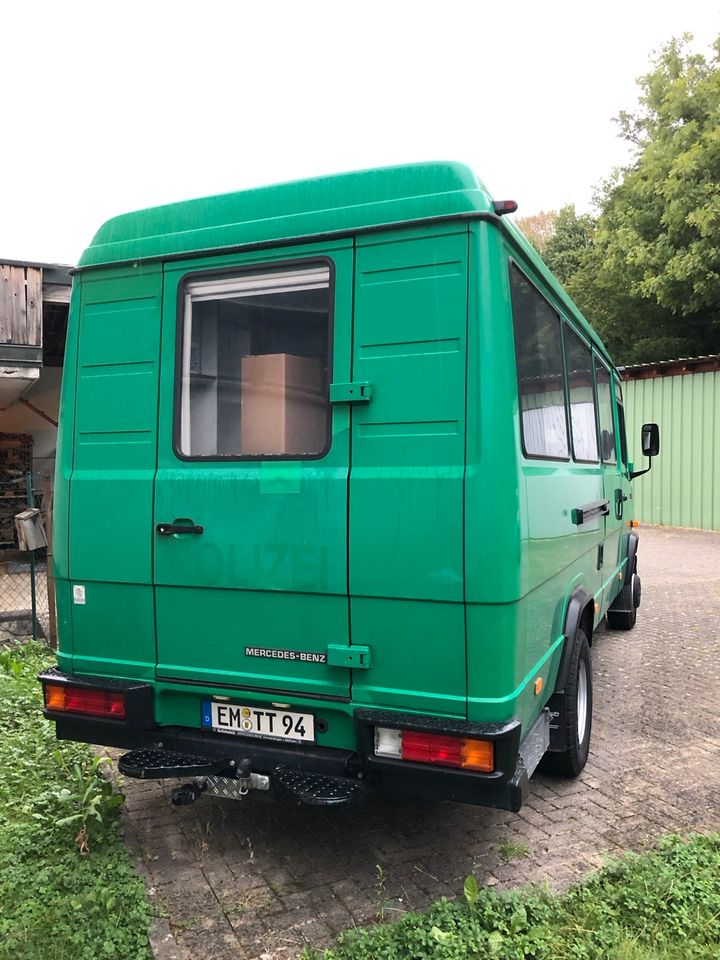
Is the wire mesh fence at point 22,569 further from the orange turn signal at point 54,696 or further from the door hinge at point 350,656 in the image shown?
the door hinge at point 350,656

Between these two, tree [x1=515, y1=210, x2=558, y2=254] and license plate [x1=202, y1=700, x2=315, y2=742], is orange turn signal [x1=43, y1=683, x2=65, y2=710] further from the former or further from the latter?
tree [x1=515, y1=210, x2=558, y2=254]

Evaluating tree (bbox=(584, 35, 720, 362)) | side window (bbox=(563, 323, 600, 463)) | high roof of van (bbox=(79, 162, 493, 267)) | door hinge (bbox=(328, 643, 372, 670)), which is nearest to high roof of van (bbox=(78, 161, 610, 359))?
high roof of van (bbox=(79, 162, 493, 267))

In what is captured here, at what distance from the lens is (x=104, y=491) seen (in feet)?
10.5

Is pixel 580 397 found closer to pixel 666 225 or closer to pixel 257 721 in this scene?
Result: pixel 257 721

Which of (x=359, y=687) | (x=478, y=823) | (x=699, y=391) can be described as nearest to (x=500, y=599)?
(x=359, y=687)

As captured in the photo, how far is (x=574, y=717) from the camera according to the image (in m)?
3.81

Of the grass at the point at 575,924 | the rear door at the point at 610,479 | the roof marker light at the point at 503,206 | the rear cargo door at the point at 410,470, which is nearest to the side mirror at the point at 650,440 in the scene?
the rear door at the point at 610,479

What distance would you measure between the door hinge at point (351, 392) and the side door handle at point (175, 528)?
2.56 feet

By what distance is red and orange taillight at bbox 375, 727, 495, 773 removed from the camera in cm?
260

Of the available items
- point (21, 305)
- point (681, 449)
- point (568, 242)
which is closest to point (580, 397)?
point (21, 305)

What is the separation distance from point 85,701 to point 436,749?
1.59 m

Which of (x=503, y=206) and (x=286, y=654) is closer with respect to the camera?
(x=503, y=206)

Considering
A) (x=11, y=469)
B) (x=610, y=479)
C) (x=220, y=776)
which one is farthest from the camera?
(x=11, y=469)

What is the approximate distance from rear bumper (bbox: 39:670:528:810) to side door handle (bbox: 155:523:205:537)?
2.17 ft
